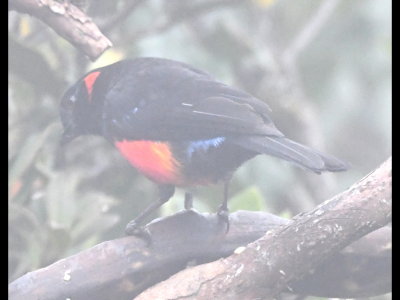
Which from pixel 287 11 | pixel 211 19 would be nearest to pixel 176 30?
pixel 211 19

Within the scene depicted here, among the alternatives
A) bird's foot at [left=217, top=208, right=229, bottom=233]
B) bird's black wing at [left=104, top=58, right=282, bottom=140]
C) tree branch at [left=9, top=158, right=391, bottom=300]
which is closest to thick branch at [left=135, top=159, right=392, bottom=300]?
tree branch at [left=9, top=158, right=391, bottom=300]

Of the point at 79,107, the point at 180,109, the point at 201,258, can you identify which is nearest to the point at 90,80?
the point at 79,107

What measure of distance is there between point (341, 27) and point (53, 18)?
223 centimetres

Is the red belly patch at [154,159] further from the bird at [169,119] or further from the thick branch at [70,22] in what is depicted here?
the thick branch at [70,22]

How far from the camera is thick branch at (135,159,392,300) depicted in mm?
1680

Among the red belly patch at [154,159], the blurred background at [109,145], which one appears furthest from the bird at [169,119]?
the blurred background at [109,145]

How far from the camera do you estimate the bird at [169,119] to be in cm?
187

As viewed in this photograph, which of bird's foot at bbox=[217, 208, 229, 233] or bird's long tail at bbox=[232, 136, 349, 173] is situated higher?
bird's long tail at bbox=[232, 136, 349, 173]

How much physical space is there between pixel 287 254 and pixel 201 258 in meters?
0.16

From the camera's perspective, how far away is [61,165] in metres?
2.23

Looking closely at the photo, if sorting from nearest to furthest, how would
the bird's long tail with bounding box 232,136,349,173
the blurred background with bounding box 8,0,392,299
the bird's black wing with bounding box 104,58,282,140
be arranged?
the bird's long tail with bounding box 232,136,349,173
the bird's black wing with bounding box 104,58,282,140
the blurred background with bounding box 8,0,392,299

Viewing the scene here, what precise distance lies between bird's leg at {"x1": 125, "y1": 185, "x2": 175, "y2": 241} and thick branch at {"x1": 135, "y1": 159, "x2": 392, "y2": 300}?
12cm

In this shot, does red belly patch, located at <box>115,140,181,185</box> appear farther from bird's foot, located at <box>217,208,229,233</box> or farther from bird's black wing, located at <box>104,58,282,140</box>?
bird's foot, located at <box>217,208,229,233</box>
